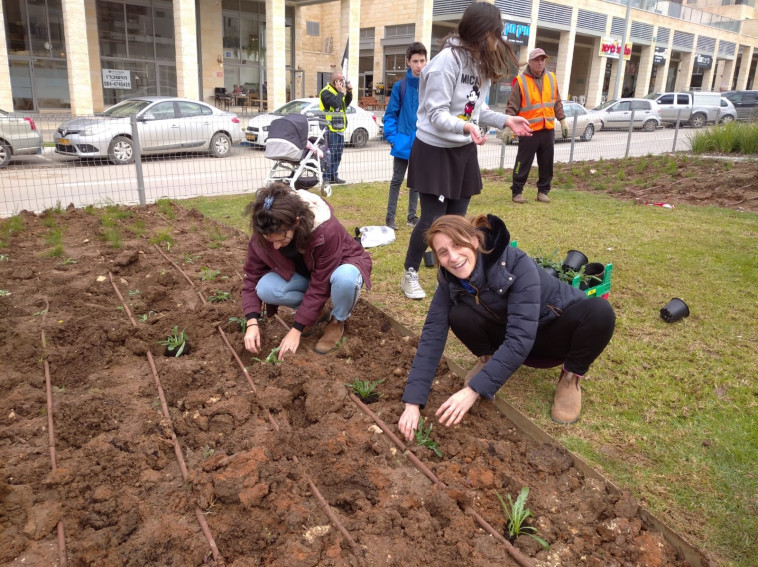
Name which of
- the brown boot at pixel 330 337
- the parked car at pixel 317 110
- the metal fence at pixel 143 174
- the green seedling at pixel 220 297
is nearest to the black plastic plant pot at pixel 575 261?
the brown boot at pixel 330 337

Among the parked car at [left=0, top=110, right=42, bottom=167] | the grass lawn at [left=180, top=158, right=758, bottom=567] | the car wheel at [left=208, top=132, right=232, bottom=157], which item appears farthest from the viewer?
the car wheel at [left=208, top=132, right=232, bottom=157]

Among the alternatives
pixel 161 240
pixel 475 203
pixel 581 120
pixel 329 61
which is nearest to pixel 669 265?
pixel 475 203

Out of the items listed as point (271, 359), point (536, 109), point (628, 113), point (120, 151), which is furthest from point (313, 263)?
point (628, 113)

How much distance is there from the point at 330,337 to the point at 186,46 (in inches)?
726

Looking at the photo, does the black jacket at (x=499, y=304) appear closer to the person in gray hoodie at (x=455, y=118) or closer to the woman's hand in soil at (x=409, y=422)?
the woman's hand in soil at (x=409, y=422)

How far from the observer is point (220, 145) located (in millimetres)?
13148

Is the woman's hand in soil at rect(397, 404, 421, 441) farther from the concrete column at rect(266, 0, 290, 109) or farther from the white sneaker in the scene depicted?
the concrete column at rect(266, 0, 290, 109)

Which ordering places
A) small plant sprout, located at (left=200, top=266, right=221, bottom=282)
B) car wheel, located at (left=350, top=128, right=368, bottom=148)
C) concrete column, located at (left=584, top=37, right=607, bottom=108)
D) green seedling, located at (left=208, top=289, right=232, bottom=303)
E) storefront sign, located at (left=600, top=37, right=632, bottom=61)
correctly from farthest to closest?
concrete column, located at (left=584, top=37, right=607, bottom=108) → storefront sign, located at (left=600, top=37, right=632, bottom=61) → car wheel, located at (left=350, top=128, right=368, bottom=148) → small plant sprout, located at (left=200, top=266, right=221, bottom=282) → green seedling, located at (left=208, top=289, right=232, bottom=303)

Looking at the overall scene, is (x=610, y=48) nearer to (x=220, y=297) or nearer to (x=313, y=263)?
(x=220, y=297)

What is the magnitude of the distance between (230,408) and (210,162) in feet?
30.8

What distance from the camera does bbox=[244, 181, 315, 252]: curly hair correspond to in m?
2.97

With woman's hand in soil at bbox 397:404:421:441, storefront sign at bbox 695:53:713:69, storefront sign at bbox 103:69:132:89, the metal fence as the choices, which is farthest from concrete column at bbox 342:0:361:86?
storefront sign at bbox 695:53:713:69

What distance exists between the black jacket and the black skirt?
53.8 inches

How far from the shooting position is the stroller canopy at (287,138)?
773 cm
